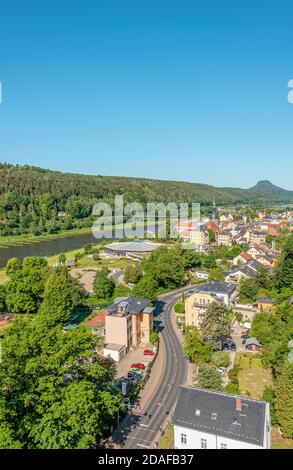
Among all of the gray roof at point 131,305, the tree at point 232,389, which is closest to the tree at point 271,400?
the tree at point 232,389

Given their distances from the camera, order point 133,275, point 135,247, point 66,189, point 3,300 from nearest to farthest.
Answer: point 3,300, point 133,275, point 135,247, point 66,189

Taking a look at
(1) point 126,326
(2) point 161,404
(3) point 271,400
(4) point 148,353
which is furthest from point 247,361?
(1) point 126,326

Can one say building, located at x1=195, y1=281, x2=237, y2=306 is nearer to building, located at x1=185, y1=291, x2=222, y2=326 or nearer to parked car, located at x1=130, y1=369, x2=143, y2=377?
building, located at x1=185, y1=291, x2=222, y2=326

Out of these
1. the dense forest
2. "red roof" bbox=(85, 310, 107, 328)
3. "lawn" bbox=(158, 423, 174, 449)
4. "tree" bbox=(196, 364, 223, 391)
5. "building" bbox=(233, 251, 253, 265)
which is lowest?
"lawn" bbox=(158, 423, 174, 449)

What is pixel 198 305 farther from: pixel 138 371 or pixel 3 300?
pixel 3 300

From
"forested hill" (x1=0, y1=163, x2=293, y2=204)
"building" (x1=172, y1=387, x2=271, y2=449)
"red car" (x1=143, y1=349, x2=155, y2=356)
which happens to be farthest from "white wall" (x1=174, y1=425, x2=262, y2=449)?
"forested hill" (x1=0, y1=163, x2=293, y2=204)

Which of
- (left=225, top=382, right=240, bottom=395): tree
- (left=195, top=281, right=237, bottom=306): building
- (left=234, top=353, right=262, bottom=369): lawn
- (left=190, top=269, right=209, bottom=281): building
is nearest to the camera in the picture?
(left=225, top=382, right=240, bottom=395): tree
